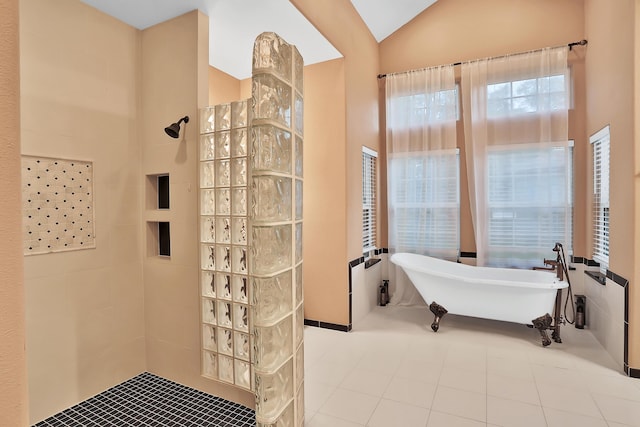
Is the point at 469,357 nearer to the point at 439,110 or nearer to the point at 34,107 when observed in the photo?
the point at 439,110

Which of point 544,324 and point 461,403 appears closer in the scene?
point 461,403

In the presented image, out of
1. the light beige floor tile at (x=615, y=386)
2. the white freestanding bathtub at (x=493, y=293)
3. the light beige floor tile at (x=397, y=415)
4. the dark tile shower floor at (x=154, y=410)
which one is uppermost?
the white freestanding bathtub at (x=493, y=293)

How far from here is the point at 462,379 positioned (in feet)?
8.18

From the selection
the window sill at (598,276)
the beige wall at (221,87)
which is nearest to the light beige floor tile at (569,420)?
the window sill at (598,276)

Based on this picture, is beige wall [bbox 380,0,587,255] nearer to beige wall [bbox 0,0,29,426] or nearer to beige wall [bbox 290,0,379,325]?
beige wall [bbox 290,0,379,325]

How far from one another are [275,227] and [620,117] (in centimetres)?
302

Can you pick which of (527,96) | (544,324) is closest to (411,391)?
(544,324)

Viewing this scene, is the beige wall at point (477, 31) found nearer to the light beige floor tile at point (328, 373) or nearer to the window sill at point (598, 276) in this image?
the window sill at point (598, 276)

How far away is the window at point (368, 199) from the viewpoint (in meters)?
4.13

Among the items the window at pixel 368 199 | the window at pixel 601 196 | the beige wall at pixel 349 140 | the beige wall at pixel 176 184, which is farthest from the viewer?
the window at pixel 368 199

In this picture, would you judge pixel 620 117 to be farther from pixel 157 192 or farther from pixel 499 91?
pixel 157 192

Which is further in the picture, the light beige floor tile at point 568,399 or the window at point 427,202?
the window at point 427,202

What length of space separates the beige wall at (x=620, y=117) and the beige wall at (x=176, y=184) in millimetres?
3062

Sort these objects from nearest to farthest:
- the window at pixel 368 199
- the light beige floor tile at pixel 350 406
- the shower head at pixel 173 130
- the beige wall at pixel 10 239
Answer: the beige wall at pixel 10 239 < the light beige floor tile at pixel 350 406 < the shower head at pixel 173 130 < the window at pixel 368 199
